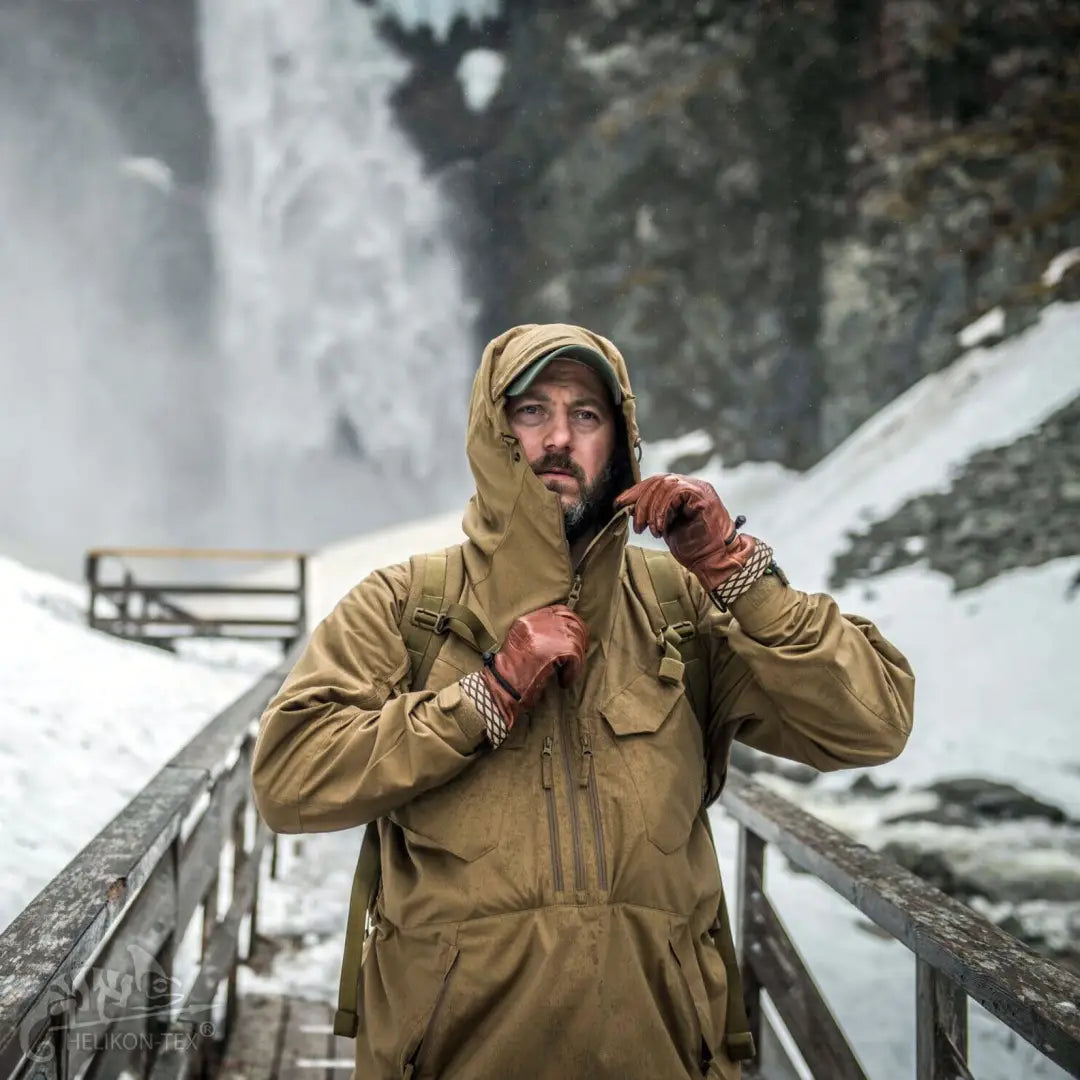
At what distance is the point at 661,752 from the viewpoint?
1.34 m

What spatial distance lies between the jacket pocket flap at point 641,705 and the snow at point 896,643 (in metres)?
1.41

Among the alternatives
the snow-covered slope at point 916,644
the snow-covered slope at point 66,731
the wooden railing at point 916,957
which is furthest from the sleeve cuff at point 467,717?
the snow-covered slope at point 916,644

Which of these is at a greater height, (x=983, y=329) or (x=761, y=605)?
(x=983, y=329)

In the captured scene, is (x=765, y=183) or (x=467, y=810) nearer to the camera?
(x=467, y=810)

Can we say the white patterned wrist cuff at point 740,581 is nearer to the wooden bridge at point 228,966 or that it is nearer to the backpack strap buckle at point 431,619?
the backpack strap buckle at point 431,619

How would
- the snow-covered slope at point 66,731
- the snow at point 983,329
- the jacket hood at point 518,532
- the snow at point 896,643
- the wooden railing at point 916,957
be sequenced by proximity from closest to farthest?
the wooden railing at point 916,957
the jacket hood at point 518,532
the snow-covered slope at point 66,731
the snow at point 896,643
the snow at point 983,329

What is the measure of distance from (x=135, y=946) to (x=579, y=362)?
1381 mm

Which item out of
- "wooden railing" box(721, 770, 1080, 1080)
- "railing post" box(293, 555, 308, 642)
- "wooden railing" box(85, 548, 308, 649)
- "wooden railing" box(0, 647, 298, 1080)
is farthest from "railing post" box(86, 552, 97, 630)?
"wooden railing" box(721, 770, 1080, 1080)

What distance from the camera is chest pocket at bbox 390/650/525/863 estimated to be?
4.13ft

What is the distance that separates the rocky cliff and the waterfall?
577 mm

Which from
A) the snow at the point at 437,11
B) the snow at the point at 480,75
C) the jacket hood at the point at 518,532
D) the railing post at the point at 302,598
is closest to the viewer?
the jacket hood at the point at 518,532

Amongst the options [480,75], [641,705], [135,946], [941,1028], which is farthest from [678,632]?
[480,75]

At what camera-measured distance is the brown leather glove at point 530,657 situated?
4.04 ft

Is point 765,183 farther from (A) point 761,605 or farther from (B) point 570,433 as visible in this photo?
(A) point 761,605
